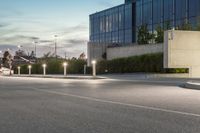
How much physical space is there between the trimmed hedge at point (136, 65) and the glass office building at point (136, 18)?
11246 millimetres

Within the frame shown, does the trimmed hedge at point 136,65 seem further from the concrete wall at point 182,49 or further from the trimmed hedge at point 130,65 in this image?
the concrete wall at point 182,49

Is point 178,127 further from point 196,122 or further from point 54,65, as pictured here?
point 54,65

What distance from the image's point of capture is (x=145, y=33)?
2648 inches

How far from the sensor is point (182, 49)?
4047 cm

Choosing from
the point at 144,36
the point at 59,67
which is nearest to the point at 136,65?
the point at 144,36

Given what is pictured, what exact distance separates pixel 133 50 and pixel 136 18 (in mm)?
28672

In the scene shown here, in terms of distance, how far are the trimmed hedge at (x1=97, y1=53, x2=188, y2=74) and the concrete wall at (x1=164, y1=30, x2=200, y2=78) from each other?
5.30 m

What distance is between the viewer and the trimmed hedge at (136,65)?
4875cm

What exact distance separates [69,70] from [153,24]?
17817 mm

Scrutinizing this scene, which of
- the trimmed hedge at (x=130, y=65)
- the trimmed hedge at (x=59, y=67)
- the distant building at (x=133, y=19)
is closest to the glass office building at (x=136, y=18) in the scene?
the distant building at (x=133, y=19)

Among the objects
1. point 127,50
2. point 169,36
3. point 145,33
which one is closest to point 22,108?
point 169,36

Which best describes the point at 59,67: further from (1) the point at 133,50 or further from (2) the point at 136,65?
(2) the point at 136,65

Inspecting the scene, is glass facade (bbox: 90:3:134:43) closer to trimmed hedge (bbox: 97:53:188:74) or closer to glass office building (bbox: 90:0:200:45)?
glass office building (bbox: 90:0:200:45)

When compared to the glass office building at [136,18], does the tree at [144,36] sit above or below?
below
